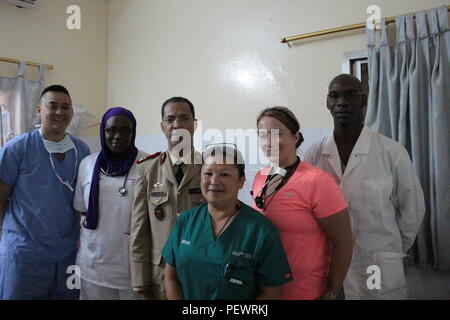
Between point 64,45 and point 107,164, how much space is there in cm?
A: 219

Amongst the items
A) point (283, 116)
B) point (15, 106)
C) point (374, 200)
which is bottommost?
point (374, 200)

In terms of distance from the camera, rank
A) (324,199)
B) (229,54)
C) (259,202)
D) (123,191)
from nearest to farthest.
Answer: (324,199)
(259,202)
(123,191)
(229,54)

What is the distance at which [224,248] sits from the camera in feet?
3.46

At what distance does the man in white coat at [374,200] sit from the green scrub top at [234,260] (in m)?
0.52

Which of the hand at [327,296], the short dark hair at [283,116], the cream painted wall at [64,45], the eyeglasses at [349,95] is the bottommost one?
the hand at [327,296]

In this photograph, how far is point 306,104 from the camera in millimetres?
2211

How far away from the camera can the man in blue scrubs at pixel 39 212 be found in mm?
1681

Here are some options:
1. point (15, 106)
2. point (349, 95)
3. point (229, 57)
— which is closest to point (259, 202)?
point (349, 95)

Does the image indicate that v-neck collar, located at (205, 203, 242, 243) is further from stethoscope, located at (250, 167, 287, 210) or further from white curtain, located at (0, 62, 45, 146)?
white curtain, located at (0, 62, 45, 146)

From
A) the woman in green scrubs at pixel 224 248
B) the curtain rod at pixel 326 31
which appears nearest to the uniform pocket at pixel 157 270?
the woman in green scrubs at pixel 224 248

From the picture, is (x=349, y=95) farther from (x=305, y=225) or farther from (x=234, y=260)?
(x=234, y=260)

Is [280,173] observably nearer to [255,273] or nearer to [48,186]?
[255,273]

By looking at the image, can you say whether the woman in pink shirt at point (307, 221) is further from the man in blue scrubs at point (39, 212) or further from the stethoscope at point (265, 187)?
the man in blue scrubs at point (39, 212)

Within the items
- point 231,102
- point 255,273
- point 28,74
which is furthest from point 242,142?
point 28,74
